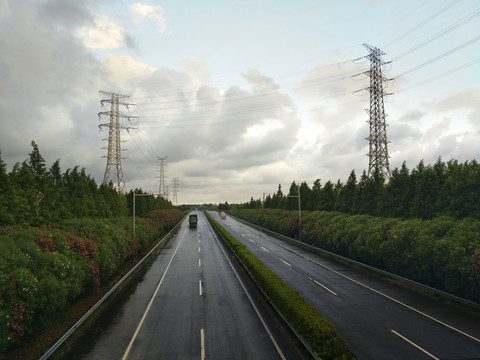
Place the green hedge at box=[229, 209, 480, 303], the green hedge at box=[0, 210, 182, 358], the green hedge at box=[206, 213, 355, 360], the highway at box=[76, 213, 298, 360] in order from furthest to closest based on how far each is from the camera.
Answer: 1. the green hedge at box=[229, 209, 480, 303]
2. the highway at box=[76, 213, 298, 360]
3. the green hedge at box=[0, 210, 182, 358]
4. the green hedge at box=[206, 213, 355, 360]

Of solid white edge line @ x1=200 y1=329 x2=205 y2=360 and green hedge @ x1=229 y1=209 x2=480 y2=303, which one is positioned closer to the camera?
solid white edge line @ x1=200 y1=329 x2=205 y2=360

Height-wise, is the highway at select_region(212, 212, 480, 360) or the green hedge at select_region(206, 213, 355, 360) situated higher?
the green hedge at select_region(206, 213, 355, 360)

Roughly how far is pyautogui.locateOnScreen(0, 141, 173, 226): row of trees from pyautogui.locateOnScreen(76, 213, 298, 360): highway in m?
11.3

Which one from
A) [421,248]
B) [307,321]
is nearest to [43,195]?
[307,321]

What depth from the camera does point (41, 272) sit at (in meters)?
14.2

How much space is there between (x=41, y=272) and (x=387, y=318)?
1780cm

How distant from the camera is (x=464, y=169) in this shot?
26.7m

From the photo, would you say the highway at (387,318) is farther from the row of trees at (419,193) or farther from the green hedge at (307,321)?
the row of trees at (419,193)

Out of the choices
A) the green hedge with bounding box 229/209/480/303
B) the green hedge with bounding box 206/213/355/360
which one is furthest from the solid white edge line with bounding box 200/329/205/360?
the green hedge with bounding box 229/209/480/303

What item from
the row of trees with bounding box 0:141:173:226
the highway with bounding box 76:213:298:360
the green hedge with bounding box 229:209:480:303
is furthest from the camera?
the row of trees with bounding box 0:141:173:226

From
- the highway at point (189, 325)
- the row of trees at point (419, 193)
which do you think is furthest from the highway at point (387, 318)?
the row of trees at point (419, 193)

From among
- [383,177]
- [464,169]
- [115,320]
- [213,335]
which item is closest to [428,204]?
[464,169]

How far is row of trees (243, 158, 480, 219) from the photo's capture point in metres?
25.4

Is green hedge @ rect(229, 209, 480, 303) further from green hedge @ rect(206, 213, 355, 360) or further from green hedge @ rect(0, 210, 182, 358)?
green hedge @ rect(0, 210, 182, 358)
